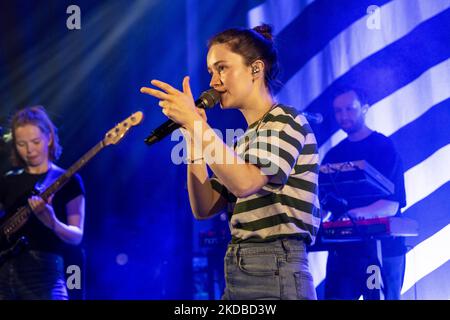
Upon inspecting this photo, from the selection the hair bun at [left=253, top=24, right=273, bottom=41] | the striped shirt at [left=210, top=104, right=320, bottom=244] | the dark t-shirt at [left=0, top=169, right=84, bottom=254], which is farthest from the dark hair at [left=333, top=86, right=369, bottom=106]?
the striped shirt at [left=210, top=104, right=320, bottom=244]

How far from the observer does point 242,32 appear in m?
1.96

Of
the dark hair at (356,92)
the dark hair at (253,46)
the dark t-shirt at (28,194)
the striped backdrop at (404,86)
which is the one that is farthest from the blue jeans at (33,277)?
the dark hair at (356,92)

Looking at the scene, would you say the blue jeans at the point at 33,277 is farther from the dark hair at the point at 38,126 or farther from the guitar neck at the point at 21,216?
the dark hair at the point at 38,126

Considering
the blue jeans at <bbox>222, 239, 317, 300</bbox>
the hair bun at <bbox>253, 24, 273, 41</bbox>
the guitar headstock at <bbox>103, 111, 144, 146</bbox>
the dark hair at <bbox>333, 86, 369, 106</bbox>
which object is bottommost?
the blue jeans at <bbox>222, 239, 317, 300</bbox>

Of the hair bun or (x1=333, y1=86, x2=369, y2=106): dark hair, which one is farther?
(x1=333, y1=86, x2=369, y2=106): dark hair

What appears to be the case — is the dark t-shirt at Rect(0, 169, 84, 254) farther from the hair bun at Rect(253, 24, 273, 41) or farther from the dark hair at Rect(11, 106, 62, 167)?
the hair bun at Rect(253, 24, 273, 41)

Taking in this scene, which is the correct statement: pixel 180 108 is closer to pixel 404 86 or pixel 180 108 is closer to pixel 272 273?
pixel 272 273

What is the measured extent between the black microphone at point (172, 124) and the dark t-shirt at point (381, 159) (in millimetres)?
2002

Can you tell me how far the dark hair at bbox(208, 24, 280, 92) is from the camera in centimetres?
192

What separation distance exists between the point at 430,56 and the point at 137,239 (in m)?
2.52

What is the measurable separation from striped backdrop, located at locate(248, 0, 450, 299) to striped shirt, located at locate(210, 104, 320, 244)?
92.4 inches

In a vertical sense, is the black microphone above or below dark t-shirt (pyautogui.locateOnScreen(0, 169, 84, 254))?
below
